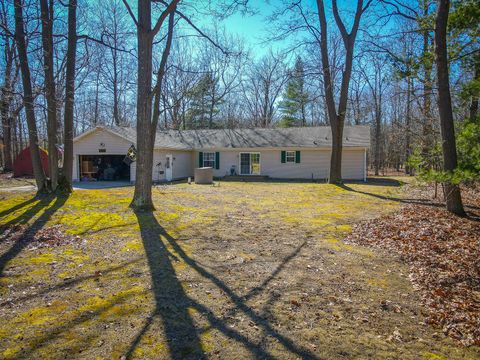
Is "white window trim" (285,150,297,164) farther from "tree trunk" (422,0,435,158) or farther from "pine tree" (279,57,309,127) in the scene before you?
"pine tree" (279,57,309,127)

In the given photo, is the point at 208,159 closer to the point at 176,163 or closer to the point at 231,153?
the point at 231,153

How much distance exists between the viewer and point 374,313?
3.56m

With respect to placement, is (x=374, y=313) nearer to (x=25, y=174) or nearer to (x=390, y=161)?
(x=25, y=174)

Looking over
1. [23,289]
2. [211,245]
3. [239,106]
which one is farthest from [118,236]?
[239,106]

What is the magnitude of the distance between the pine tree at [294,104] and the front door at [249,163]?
547 inches

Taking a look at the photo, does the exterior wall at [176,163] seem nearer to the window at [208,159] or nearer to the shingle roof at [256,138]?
the shingle roof at [256,138]

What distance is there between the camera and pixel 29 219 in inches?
305

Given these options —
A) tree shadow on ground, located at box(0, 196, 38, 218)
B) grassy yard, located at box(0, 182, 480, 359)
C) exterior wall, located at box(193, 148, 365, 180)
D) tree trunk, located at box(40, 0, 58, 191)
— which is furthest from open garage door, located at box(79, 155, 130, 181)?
grassy yard, located at box(0, 182, 480, 359)

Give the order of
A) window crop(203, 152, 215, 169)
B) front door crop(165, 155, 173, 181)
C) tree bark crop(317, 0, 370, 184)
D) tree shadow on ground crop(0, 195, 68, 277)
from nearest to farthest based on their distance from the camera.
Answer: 1. tree shadow on ground crop(0, 195, 68, 277)
2. tree bark crop(317, 0, 370, 184)
3. front door crop(165, 155, 173, 181)
4. window crop(203, 152, 215, 169)

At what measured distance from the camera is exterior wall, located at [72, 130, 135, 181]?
1873cm

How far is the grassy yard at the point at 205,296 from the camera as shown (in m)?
2.89

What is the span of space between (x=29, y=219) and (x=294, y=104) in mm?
30497

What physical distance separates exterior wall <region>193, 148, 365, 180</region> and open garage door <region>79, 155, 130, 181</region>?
21.1ft

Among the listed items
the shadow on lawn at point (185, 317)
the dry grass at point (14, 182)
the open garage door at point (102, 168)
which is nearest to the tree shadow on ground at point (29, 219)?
the shadow on lawn at point (185, 317)
